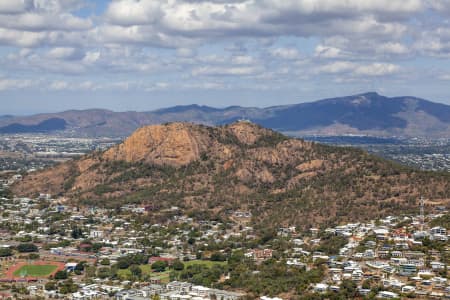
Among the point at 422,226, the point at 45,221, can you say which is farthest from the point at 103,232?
the point at 422,226

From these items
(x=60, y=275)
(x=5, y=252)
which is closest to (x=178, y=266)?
(x=60, y=275)

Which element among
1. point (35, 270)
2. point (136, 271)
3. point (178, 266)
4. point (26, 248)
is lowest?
point (35, 270)

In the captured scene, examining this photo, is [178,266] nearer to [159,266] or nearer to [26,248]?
[159,266]

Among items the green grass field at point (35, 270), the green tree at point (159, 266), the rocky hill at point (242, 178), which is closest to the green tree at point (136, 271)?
the green tree at point (159, 266)

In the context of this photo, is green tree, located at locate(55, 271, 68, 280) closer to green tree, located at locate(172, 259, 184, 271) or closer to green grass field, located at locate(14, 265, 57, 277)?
green grass field, located at locate(14, 265, 57, 277)

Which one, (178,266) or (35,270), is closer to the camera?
(178,266)

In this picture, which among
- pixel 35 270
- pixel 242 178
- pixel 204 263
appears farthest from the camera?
pixel 242 178
